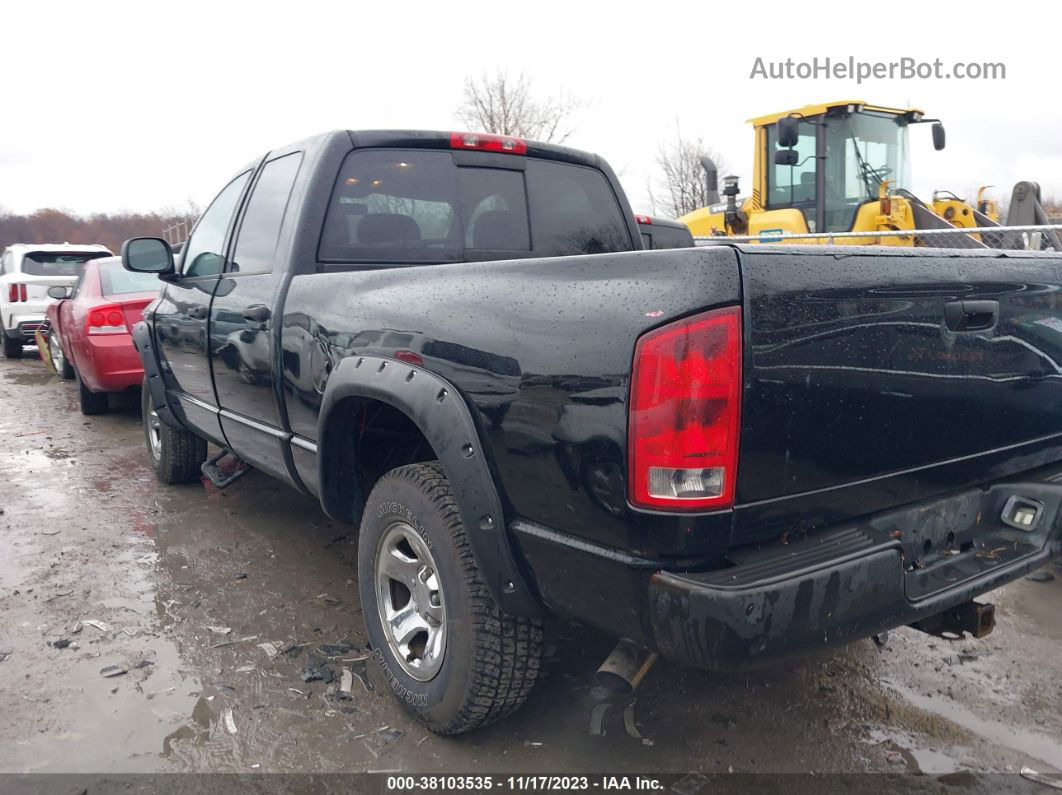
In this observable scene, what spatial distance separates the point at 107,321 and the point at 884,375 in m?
6.81

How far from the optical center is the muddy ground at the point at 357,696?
2545 millimetres

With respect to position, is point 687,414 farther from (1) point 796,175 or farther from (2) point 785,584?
(1) point 796,175

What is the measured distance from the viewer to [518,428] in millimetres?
2119

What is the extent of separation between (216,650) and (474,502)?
5.27ft

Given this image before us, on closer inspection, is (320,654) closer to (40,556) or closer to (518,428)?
(518,428)

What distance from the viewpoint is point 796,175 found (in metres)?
10.1

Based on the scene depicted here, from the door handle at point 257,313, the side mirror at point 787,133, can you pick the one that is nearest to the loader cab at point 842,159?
the side mirror at point 787,133

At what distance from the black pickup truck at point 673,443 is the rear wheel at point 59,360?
8657 mm

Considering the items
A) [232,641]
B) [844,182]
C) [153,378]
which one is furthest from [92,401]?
[844,182]

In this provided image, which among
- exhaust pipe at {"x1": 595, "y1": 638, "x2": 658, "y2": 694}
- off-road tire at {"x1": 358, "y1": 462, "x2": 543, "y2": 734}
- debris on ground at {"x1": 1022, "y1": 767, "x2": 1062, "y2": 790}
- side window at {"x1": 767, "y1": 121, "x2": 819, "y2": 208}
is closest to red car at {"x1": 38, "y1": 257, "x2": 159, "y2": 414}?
off-road tire at {"x1": 358, "y1": 462, "x2": 543, "y2": 734}

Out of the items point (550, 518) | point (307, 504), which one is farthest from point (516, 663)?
point (307, 504)

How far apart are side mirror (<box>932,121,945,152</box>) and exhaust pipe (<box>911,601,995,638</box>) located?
935 cm

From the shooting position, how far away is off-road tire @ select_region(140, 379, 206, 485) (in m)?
5.29

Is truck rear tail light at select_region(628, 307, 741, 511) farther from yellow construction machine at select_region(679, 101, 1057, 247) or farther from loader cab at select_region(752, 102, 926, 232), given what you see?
loader cab at select_region(752, 102, 926, 232)
